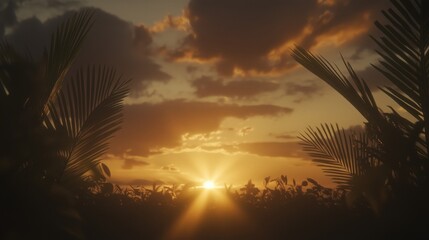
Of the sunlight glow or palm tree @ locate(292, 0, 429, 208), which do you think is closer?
palm tree @ locate(292, 0, 429, 208)

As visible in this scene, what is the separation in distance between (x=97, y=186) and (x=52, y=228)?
2390 mm

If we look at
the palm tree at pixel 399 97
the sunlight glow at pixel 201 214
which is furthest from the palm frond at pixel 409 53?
the sunlight glow at pixel 201 214

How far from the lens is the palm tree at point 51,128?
123 inches

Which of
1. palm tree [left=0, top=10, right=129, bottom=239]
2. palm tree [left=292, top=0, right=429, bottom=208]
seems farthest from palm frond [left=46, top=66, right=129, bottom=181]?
palm tree [left=292, top=0, right=429, bottom=208]

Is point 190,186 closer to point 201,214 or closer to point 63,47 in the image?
point 201,214

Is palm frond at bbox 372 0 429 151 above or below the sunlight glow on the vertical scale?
above

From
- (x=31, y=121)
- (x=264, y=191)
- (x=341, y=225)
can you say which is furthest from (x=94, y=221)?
(x=341, y=225)

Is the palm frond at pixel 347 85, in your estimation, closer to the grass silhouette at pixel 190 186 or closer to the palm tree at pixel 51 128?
the grass silhouette at pixel 190 186

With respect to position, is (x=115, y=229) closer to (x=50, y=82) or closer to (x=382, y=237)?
(x=50, y=82)

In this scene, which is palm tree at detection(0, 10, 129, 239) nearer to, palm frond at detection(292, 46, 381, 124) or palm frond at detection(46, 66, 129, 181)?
palm frond at detection(46, 66, 129, 181)

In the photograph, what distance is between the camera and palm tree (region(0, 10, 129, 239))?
3.12 meters

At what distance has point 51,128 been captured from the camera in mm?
4238

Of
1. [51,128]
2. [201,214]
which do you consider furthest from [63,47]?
[201,214]

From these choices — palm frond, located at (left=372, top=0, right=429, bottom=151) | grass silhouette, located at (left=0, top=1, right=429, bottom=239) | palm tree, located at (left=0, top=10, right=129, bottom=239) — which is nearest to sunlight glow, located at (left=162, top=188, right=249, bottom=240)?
grass silhouette, located at (left=0, top=1, right=429, bottom=239)
